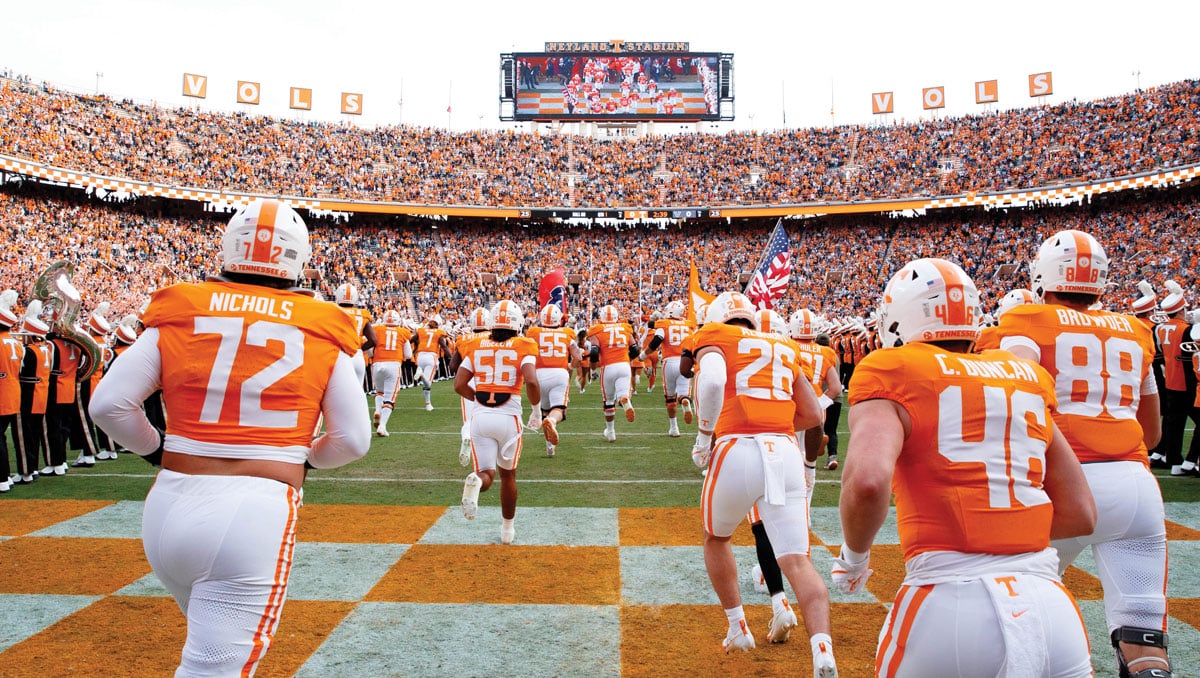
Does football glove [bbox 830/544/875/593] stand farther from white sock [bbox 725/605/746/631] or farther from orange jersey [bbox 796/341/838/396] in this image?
orange jersey [bbox 796/341/838/396]

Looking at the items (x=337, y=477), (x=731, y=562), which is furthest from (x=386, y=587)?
(x=337, y=477)

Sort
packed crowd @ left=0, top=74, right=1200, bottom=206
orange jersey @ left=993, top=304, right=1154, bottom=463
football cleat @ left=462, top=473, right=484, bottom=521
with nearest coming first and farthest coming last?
orange jersey @ left=993, top=304, right=1154, bottom=463, football cleat @ left=462, top=473, right=484, bottom=521, packed crowd @ left=0, top=74, right=1200, bottom=206

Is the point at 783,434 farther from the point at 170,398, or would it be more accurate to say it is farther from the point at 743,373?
the point at 170,398

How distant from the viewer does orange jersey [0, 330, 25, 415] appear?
9.00 meters

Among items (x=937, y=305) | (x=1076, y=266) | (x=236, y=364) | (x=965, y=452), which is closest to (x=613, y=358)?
(x=1076, y=266)

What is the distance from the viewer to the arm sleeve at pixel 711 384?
15.7 ft

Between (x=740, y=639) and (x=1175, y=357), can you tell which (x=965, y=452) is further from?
(x=1175, y=357)

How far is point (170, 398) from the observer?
2.70 m

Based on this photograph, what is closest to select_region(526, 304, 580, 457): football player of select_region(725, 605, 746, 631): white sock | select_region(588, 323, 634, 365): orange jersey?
select_region(588, 323, 634, 365): orange jersey

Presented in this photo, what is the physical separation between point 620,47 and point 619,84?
2.50m

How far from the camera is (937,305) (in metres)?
2.49

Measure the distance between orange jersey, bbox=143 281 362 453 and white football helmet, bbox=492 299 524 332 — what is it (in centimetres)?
441

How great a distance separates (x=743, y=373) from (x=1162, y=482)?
796 centimetres

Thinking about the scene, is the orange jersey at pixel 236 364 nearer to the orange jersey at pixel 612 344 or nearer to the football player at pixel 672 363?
the football player at pixel 672 363
